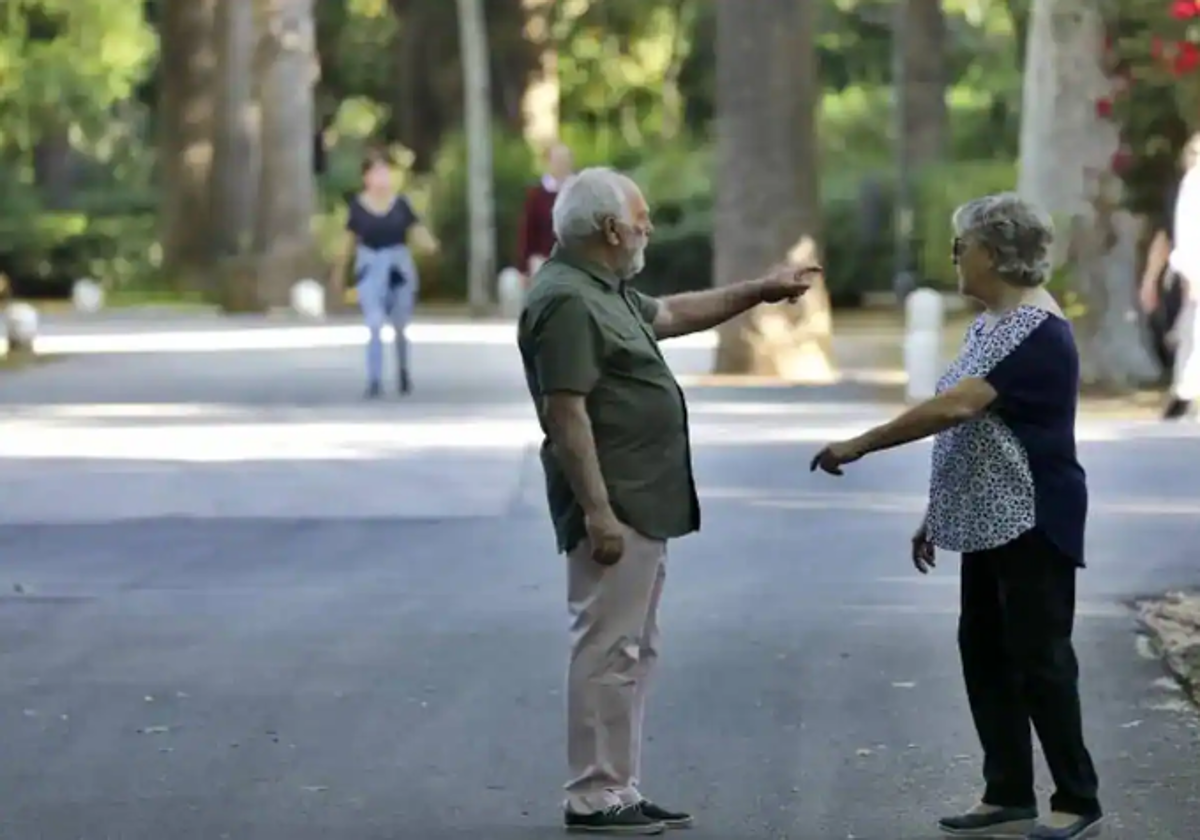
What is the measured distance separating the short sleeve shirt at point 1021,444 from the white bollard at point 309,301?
3124 centimetres

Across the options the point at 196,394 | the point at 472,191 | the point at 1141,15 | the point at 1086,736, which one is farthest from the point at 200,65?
the point at 1086,736

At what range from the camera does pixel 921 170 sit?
138 ft

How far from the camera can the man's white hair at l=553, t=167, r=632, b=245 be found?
23.8 ft

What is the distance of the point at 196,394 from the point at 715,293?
15698mm

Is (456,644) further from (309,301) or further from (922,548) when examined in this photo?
(309,301)

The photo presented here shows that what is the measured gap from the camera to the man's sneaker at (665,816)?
24.6 feet

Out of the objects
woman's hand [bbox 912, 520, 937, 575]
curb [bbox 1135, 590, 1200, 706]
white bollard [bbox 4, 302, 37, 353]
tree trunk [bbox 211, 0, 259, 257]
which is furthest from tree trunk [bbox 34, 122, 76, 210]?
woman's hand [bbox 912, 520, 937, 575]

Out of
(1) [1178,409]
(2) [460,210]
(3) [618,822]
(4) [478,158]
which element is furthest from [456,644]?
(2) [460,210]

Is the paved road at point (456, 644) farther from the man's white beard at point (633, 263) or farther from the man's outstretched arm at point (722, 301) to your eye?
the man's white beard at point (633, 263)

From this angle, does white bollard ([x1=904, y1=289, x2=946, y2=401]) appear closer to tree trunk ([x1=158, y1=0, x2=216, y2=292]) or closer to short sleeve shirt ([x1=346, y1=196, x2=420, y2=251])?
short sleeve shirt ([x1=346, y1=196, x2=420, y2=251])

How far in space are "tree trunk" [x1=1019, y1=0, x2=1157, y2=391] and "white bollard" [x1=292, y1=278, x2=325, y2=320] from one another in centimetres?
1731

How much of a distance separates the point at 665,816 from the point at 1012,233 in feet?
5.80

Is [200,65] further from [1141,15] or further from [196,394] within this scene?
[1141,15]

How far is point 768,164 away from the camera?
22750 mm
